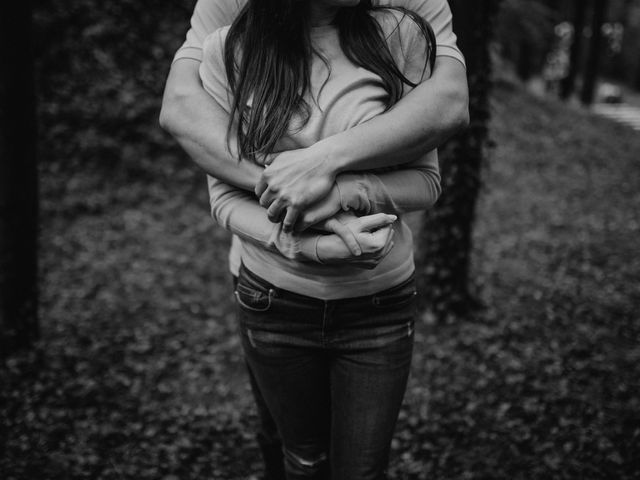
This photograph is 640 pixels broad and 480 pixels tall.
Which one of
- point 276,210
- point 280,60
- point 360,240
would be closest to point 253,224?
point 276,210

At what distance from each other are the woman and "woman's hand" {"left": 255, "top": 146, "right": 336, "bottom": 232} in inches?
2.2

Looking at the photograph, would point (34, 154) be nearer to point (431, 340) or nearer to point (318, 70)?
point (318, 70)

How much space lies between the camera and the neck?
169 cm

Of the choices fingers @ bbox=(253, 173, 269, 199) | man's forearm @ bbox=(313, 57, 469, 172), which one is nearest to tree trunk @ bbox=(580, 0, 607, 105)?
man's forearm @ bbox=(313, 57, 469, 172)

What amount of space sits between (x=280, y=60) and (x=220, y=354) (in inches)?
140

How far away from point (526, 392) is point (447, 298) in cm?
126

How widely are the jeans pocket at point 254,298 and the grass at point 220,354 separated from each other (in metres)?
1.92

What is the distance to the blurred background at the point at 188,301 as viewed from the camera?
138 inches

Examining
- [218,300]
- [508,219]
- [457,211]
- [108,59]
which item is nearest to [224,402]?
[218,300]

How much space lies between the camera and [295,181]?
1.55 meters

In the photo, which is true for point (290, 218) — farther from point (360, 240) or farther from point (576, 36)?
point (576, 36)

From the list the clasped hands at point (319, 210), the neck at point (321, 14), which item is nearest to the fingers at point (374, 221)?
the clasped hands at point (319, 210)

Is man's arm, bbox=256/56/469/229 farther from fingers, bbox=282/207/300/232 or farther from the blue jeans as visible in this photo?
the blue jeans

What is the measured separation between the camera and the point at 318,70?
1688 mm
